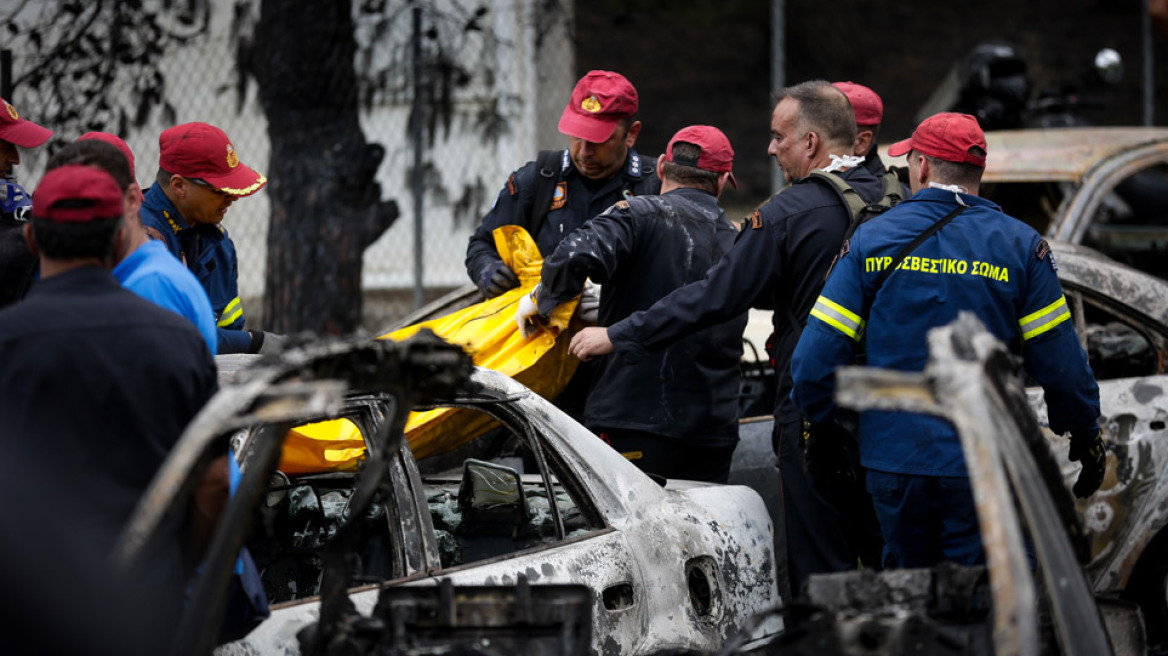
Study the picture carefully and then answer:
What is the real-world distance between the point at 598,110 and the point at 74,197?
283 centimetres

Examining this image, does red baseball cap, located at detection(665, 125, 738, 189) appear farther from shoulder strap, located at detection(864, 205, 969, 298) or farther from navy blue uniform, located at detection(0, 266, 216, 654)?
navy blue uniform, located at detection(0, 266, 216, 654)

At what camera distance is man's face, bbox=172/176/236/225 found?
431 centimetres

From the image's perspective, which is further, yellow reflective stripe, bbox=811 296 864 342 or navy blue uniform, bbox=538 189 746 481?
navy blue uniform, bbox=538 189 746 481

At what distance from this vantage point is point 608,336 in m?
4.57

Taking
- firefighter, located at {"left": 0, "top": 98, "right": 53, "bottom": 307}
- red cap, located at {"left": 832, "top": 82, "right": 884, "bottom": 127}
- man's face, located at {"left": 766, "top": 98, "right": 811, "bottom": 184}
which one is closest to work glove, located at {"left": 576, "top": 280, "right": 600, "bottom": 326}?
man's face, located at {"left": 766, "top": 98, "right": 811, "bottom": 184}

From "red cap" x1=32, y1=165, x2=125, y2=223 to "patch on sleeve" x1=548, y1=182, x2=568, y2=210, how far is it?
Answer: 2825 millimetres

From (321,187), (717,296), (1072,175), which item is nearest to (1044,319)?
(717,296)

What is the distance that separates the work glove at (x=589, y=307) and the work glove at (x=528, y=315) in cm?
20

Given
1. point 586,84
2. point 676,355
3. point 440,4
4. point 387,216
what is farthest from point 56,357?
point 440,4

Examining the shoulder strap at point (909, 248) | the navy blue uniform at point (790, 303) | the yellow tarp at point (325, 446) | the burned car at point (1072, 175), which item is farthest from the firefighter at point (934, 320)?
the burned car at point (1072, 175)

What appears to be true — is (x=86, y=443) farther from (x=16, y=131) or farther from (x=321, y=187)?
(x=321, y=187)

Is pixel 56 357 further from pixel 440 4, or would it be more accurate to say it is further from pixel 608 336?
pixel 440 4

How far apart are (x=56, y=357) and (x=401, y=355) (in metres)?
0.66

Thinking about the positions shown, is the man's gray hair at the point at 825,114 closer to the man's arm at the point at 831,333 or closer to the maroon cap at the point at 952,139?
the maroon cap at the point at 952,139
